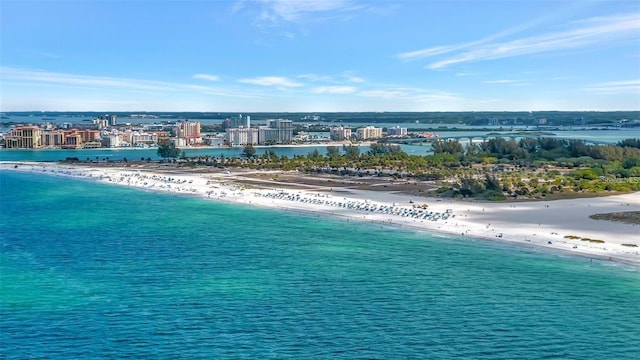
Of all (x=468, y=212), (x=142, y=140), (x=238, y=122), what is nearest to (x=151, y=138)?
(x=142, y=140)

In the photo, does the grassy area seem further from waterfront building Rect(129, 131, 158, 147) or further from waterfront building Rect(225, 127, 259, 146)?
waterfront building Rect(129, 131, 158, 147)

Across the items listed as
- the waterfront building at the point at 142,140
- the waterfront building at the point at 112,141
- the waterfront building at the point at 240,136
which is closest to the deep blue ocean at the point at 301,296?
the waterfront building at the point at 112,141

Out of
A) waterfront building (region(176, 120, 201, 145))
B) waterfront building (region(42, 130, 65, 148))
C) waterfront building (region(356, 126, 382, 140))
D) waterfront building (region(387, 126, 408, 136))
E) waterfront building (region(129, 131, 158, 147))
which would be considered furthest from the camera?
waterfront building (region(387, 126, 408, 136))

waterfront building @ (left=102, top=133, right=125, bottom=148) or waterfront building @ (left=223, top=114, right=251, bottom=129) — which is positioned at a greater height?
waterfront building @ (left=223, top=114, right=251, bottom=129)

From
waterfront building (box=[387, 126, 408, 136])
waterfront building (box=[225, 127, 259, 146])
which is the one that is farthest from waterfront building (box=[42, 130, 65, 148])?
waterfront building (box=[387, 126, 408, 136])

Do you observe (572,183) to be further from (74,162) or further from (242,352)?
(74,162)

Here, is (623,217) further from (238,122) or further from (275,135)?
(238,122)
